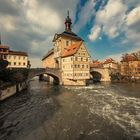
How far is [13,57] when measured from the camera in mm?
55562

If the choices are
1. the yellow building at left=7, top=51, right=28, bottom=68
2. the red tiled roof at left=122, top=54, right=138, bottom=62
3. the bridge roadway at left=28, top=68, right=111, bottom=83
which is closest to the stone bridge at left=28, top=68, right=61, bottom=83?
the bridge roadway at left=28, top=68, right=111, bottom=83

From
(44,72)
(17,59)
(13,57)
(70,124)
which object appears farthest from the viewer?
(17,59)

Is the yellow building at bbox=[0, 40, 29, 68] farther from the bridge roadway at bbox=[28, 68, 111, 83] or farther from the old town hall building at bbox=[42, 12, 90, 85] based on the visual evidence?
the bridge roadway at bbox=[28, 68, 111, 83]

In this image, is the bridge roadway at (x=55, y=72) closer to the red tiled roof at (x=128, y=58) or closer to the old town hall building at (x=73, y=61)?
the old town hall building at (x=73, y=61)

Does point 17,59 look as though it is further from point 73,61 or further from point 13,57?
point 73,61

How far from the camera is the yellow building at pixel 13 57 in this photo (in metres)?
54.2

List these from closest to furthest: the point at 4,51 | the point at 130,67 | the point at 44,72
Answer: the point at 44,72, the point at 4,51, the point at 130,67

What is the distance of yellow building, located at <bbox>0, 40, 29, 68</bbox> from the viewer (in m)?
54.2

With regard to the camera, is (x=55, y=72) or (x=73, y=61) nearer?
(x=73, y=61)

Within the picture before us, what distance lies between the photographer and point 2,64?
31688 millimetres

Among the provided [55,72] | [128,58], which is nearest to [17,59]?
[55,72]

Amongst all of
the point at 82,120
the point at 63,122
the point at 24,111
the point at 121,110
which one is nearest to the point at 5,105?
the point at 24,111

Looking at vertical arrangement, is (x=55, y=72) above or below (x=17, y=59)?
below

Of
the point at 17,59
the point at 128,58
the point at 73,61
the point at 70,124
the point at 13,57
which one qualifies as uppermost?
the point at 13,57
